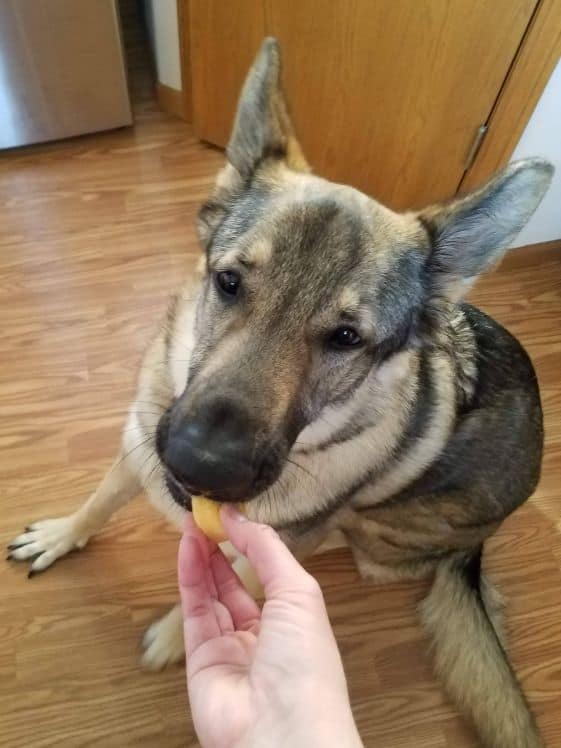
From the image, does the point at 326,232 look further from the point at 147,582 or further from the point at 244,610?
the point at 147,582

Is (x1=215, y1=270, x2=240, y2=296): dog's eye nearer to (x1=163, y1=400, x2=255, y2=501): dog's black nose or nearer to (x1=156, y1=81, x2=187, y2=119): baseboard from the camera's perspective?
(x1=163, y1=400, x2=255, y2=501): dog's black nose

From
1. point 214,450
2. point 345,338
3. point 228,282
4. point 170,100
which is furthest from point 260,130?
point 170,100

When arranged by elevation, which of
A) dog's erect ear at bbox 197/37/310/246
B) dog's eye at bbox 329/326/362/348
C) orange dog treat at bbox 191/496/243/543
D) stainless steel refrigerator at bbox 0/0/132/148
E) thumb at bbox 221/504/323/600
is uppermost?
dog's erect ear at bbox 197/37/310/246

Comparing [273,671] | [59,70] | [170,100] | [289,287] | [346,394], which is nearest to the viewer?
[273,671]

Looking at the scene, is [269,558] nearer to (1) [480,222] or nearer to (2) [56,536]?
(1) [480,222]

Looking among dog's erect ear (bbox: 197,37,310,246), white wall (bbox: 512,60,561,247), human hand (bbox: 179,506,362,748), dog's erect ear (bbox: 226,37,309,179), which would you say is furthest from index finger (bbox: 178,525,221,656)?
white wall (bbox: 512,60,561,247)

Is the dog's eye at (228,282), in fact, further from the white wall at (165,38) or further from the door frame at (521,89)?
the white wall at (165,38)

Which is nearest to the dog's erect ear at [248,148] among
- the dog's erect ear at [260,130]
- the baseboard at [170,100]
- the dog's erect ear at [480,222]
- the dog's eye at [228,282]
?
the dog's erect ear at [260,130]
